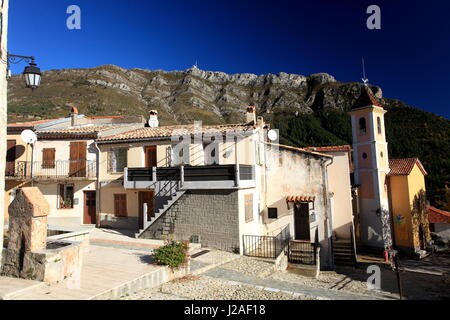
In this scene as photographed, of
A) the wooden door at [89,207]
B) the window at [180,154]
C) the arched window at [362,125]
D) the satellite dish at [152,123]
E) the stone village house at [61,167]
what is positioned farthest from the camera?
the arched window at [362,125]

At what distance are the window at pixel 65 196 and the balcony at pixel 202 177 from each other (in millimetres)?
6532

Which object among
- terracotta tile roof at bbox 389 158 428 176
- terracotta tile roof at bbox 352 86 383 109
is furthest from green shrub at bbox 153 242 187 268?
terracotta tile roof at bbox 352 86 383 109

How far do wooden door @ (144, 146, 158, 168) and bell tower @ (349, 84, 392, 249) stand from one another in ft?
59.9

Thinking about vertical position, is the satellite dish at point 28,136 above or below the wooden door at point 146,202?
above

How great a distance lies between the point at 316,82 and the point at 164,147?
124265mm

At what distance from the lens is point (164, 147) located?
17.9 metres

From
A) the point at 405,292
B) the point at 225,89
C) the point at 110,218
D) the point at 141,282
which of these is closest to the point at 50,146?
the point at 110,218

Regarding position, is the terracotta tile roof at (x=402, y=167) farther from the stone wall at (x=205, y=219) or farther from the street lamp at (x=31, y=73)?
the street lamp at (x=31, y=73)

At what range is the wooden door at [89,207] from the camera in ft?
64.7

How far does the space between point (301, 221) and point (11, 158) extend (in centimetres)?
2036

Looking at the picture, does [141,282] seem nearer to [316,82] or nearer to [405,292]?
[405,292]

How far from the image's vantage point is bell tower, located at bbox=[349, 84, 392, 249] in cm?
2405

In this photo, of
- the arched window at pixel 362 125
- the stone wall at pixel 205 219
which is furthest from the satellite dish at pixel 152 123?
the arched window at pixel 362 125

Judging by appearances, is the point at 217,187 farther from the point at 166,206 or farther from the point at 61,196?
the point at 61,196
